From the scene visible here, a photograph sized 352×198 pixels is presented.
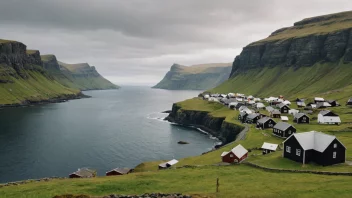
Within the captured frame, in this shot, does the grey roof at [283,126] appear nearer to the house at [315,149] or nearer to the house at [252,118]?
the house at [252,118]

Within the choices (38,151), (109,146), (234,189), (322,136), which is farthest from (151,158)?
(234,189)

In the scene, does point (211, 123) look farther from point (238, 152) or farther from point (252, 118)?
point (238, 152)

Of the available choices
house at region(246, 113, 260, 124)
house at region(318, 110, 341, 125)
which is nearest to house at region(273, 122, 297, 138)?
house at region(318, 110, 341, 125)

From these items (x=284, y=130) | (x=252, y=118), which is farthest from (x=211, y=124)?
(x=284, y=130)

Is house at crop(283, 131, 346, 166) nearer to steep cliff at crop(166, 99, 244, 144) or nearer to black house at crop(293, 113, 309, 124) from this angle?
black house at crop(293, 113, 309, 124)

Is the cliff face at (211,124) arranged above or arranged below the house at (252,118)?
below

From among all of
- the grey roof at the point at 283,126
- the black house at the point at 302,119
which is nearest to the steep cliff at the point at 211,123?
the black house at the point at 302,119
